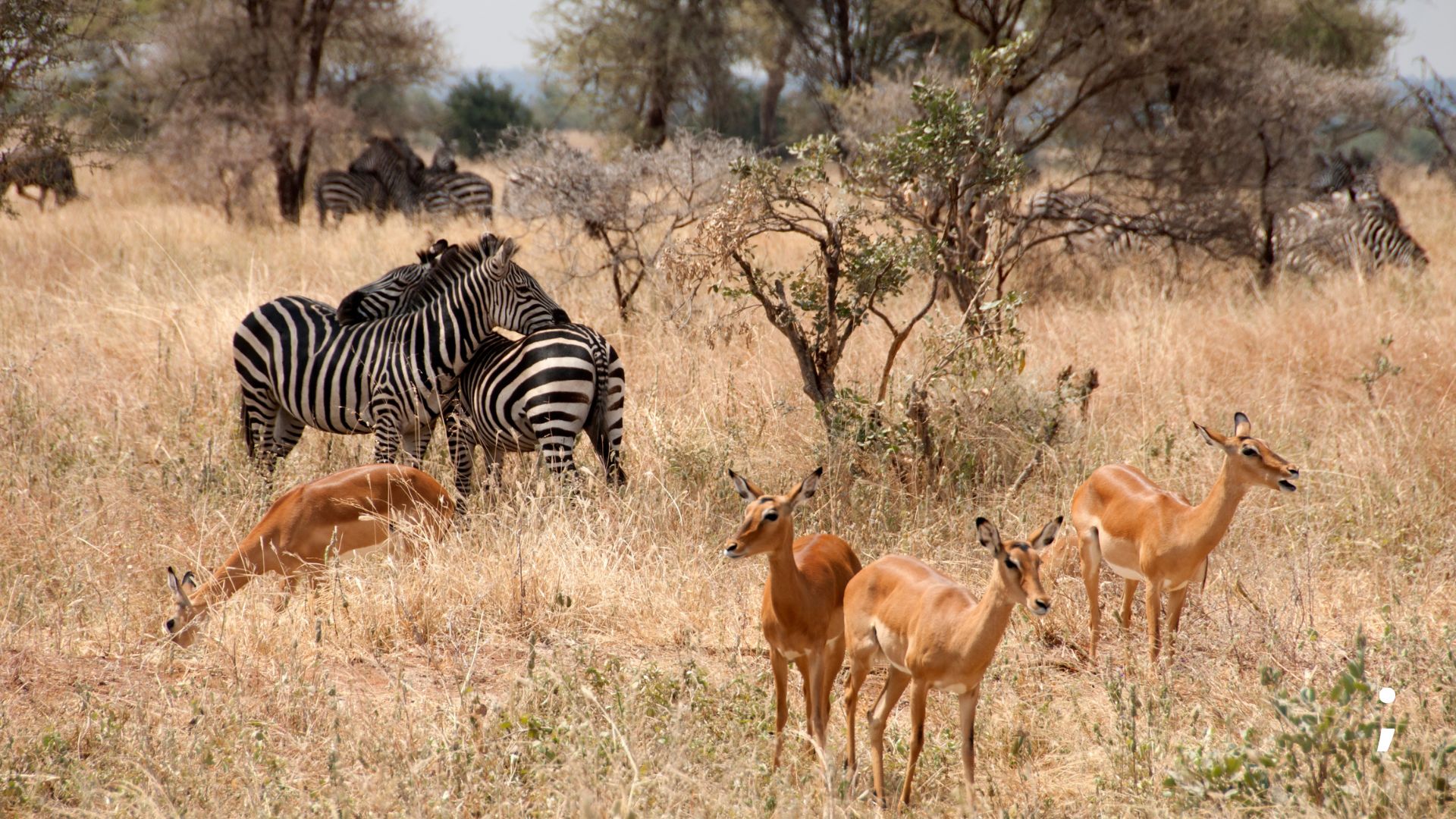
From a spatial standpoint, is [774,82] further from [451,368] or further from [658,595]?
[658,595]

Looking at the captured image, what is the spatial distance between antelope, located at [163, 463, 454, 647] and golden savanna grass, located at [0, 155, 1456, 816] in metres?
0.14

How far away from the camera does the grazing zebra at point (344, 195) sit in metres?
20.0

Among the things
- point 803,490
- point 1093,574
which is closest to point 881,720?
point 803,490

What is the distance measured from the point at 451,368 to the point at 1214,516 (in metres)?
4.47

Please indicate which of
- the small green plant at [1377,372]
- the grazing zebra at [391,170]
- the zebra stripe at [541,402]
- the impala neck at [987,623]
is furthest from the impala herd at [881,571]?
the grazing zebra at [391,170]

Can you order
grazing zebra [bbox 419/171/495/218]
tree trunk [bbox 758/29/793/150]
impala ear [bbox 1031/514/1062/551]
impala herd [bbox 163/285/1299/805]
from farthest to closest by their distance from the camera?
tree trunk [bbox 758/29/793/150], grazing zebra [bbox 419/171/495/218], impala herd [bbox 163/285/1299/805], impala ear [bbox 1031/514/1062/551]

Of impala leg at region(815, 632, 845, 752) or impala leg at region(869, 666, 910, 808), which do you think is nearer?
impala leg at region(869, 666, 910, 808)

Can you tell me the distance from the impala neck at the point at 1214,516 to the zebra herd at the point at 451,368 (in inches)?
137

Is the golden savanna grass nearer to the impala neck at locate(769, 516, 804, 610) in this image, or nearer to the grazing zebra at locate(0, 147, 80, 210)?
the impala neck at locate(769, 516, 804, 610)

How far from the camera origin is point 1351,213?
1398 centimetres

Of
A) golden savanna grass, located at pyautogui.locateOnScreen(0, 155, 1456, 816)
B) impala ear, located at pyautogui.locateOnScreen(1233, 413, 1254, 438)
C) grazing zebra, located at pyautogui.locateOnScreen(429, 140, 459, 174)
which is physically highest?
grazing zebra, located at pyautogui.locateOnScreen(429, 140, 459, 174)

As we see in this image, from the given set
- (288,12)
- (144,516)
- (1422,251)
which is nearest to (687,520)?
(144,516)

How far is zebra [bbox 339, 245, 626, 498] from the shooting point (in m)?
6.77

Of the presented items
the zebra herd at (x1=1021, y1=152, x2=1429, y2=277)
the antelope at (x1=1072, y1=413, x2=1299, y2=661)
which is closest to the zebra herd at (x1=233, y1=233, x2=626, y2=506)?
the antelope at (x1=1072, y1=413, x2=1299, y2=661)
